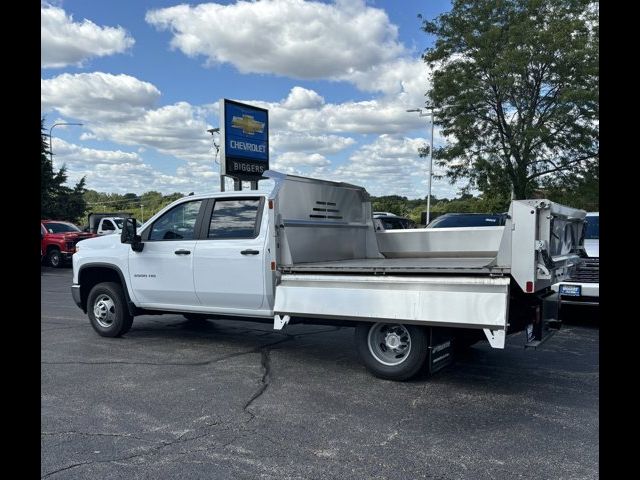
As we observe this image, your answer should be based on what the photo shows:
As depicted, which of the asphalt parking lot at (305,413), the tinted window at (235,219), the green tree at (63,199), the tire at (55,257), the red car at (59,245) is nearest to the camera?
Result: the asphalt parking lot at (305,413)

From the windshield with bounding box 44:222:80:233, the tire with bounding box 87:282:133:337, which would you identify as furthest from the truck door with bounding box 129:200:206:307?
the windshield with bounding box 44:222:80:233

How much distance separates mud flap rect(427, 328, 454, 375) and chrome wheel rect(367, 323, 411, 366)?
273mm

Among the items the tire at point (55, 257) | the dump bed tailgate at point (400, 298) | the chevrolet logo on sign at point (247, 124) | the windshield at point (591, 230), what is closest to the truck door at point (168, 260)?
the dump bed tailgate at point (400, 298)

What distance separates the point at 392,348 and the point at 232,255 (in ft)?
7.15

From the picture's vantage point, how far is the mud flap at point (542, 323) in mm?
5509

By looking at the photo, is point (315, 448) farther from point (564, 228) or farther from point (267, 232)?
point (564, 228)

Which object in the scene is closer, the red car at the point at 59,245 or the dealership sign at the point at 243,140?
the dealership sign at the point at 243,140

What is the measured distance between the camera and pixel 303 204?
7.08m

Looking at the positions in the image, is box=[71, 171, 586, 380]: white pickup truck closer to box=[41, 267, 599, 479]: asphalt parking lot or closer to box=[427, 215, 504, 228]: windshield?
box=[41, 267, 599, 479]: asphalt parking lot

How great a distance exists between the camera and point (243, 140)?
17.8 m

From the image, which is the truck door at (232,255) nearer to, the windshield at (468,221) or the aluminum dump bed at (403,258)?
the aluminum dump bed at (403,258)
